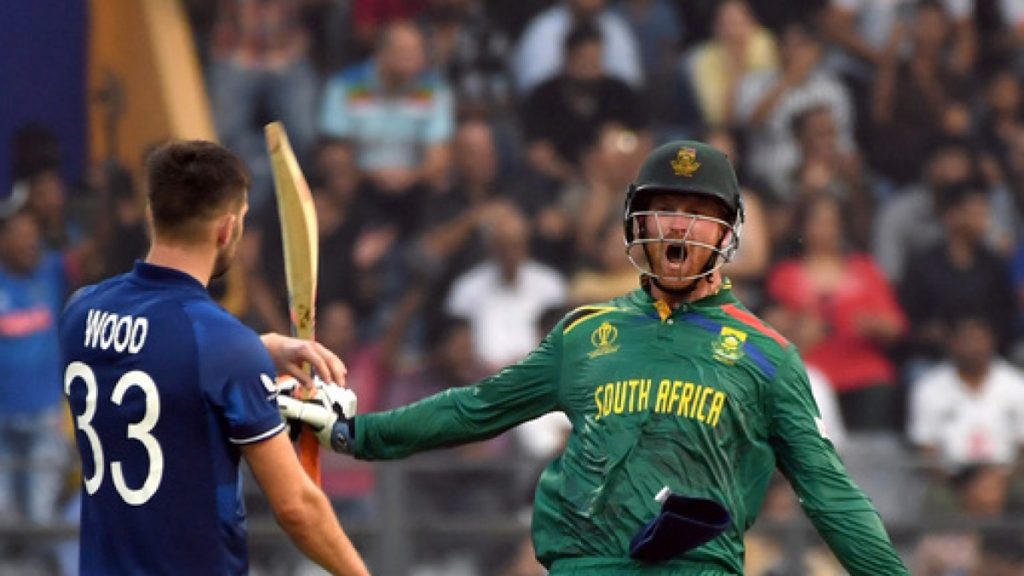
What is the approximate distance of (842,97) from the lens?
13102mm

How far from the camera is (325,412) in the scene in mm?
6438

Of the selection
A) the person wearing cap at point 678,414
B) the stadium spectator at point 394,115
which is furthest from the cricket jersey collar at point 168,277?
the stadium spectator at point 394,115

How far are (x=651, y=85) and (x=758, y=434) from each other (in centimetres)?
726

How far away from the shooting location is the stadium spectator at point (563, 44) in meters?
13.0

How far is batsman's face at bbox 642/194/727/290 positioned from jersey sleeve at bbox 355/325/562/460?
0.41 metres

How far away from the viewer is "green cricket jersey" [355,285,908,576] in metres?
5.96

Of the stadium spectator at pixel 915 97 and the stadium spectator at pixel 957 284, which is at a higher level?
the stadium spectator at pixel 915 97

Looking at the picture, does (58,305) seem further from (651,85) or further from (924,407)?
(924,407)

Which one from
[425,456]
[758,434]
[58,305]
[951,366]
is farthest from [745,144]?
[758,434]

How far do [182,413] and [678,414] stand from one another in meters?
1.34

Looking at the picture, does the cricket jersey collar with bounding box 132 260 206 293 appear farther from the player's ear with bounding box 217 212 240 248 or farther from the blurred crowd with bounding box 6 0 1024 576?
the blurred crowd with bounding box 6 0 1024 576

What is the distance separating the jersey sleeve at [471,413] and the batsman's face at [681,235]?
0.41m

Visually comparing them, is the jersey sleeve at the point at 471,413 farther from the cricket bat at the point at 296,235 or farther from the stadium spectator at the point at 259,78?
the stadium spectator at the point at 259,78

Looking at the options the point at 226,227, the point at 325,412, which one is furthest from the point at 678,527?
the point at 226,227
